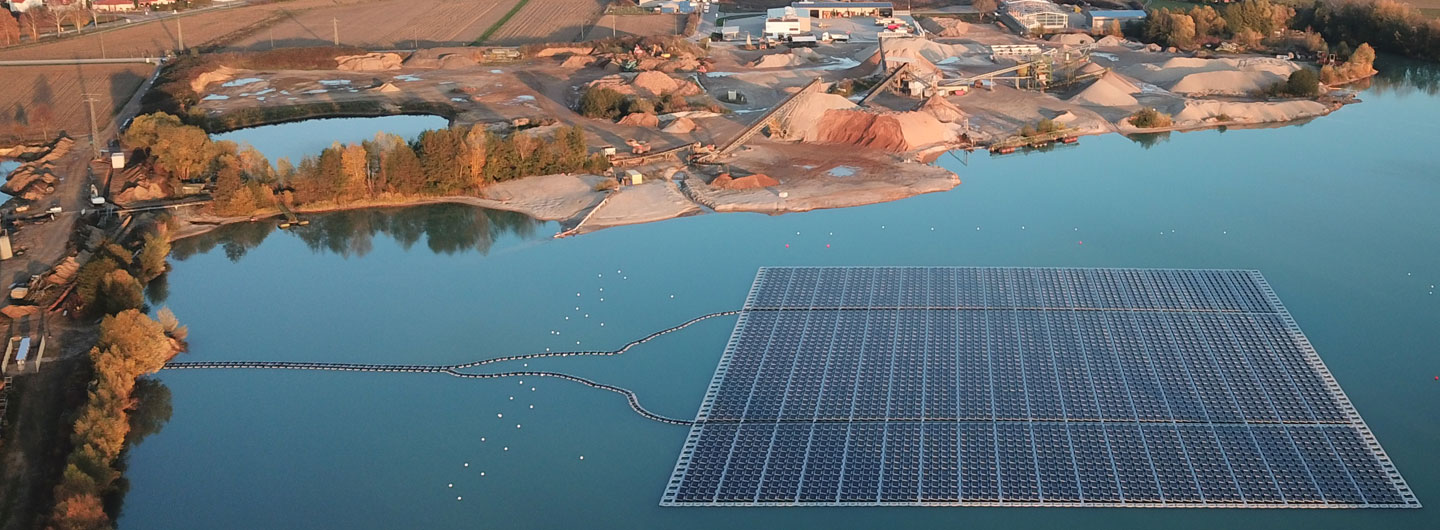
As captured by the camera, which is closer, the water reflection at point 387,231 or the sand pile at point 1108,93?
the water reflection at point 387,231

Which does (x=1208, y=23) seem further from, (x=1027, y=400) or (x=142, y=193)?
(x=142, y=193)

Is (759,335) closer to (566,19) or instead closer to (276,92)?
(276,92)

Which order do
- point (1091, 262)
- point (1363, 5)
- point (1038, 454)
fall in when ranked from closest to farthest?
1. point (1038, 454)
2. point (1091, 262)
3. point (1363, 5)


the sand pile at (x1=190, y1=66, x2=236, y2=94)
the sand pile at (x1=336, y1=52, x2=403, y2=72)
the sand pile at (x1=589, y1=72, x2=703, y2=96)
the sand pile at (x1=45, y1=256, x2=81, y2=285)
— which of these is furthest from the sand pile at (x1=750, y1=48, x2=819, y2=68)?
the sand pile at (x1=45, y1=256, x2=81, y2=285)

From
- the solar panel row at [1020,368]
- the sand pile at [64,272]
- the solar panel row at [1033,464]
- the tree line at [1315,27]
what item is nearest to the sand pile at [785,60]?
the tree line at [1315,27]

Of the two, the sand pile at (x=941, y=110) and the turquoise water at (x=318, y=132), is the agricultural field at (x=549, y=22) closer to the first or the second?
the turquoise water at (x=318, y=132)

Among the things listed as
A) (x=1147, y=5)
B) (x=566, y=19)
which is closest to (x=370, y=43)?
(x=566, y=19)
